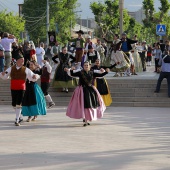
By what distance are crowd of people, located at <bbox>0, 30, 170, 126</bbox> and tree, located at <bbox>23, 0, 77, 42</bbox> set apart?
57.5 metres

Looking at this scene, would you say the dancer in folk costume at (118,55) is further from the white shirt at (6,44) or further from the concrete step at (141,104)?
the white shirt at (6,44)

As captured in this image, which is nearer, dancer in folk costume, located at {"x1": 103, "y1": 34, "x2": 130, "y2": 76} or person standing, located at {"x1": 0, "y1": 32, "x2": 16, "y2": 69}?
dancer in folk costume, located at {"x1": 103, "y1": 34, "x2": 130, "y2": 76}

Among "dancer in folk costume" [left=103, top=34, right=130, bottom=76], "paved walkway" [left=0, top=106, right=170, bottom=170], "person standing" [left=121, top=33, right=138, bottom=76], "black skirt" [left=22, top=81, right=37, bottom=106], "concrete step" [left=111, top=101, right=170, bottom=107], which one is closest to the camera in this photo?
"paved walkway" [left=0, top=106, right=170, bottom=170]

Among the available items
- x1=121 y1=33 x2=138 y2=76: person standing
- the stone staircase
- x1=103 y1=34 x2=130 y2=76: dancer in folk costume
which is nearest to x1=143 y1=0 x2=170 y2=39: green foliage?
x1=121 y1=33 x2=138 y2=76: person standing

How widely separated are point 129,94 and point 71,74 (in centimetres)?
609

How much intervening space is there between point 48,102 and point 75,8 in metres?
77.1

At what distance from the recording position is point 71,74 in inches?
647

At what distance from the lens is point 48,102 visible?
2102cm

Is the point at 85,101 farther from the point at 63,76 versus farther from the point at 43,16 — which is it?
the point at 43,16

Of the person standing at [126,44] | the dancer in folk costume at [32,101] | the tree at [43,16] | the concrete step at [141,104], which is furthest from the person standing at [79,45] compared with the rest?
the tree at [43,16]

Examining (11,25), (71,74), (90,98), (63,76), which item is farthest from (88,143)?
(11,25)

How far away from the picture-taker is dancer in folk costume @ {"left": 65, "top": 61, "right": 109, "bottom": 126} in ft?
52.9

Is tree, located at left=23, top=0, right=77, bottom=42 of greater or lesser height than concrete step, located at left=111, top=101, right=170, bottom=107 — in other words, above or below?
above

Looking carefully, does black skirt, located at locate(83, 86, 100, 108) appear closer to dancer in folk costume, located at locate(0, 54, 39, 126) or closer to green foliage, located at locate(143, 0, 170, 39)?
dancer in folk costume, located at locate(0, 54, 39, 126)
